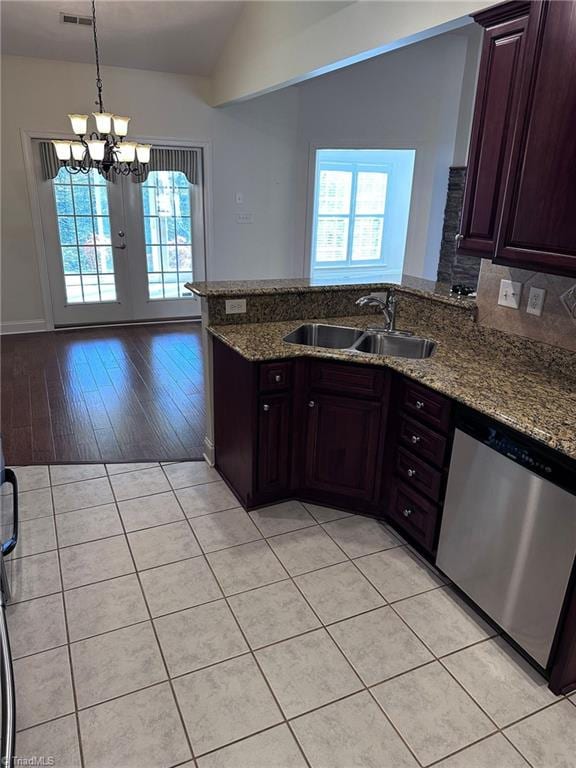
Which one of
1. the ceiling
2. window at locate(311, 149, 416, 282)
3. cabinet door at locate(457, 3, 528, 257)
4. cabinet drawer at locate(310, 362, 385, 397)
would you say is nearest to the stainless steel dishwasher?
cabinet drawer at locate(310, 362, 385, 397)

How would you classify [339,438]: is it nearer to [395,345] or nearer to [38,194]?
[395,345]

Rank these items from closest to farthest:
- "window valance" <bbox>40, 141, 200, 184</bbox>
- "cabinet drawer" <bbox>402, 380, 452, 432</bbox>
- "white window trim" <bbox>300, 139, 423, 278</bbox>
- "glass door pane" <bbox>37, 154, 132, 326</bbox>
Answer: "cabinet drawer" <bbox>402, 380, 452, 432</bbox> → "window valance" <bbox>40, 141, 200, 184</bbox> → "glass door pane" <bbox>37, 154, 132, 326</bbox> → "white window trim" <bbox>300, 139, 423, 278</bbox>

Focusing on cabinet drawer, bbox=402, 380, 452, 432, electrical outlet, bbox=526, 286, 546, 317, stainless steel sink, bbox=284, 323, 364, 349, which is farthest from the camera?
stainless steel sink, bbox=284, 323, 364, 349

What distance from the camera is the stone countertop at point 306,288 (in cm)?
279

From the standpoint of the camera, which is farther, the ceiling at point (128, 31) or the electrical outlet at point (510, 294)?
the ceiling at point (128, 31)

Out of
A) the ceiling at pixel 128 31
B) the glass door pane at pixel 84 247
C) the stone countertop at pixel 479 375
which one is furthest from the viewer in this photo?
the glass door pane at pixel 84 247

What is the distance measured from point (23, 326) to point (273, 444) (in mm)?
4229

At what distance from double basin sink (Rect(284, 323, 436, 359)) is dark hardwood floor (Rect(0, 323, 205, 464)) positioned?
106cm

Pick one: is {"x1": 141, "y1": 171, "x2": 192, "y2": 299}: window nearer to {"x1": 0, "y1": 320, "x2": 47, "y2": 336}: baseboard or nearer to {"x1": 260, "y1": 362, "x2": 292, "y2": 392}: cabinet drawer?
{"x1": 0, "y1": 320, "x2": 47, "y2": 336}: baseboard

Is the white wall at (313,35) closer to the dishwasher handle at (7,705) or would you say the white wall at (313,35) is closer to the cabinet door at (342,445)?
the cabinet door at (342,445)

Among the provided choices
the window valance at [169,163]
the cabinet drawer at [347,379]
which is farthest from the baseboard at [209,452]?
the window valance at [169,163]

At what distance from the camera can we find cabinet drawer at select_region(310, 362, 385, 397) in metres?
2.47

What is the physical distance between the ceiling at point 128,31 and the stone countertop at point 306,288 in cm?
297

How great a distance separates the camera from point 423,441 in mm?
2309
